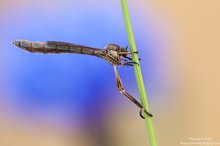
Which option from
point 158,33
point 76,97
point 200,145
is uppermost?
point 158,33

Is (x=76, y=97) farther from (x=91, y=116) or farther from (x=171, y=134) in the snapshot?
(x=171, y=134)

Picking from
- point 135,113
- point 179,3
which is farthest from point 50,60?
point 179,3

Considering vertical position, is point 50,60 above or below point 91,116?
above

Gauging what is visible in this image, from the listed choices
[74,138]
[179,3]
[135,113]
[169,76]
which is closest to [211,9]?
[179,3]

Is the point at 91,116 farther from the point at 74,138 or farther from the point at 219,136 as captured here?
the point at 219,136

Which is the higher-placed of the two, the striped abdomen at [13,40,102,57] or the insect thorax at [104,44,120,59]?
the striped abdomen at [13,40,102,57]

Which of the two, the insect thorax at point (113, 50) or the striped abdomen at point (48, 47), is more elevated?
the striped abdomen at point (48, 47)
